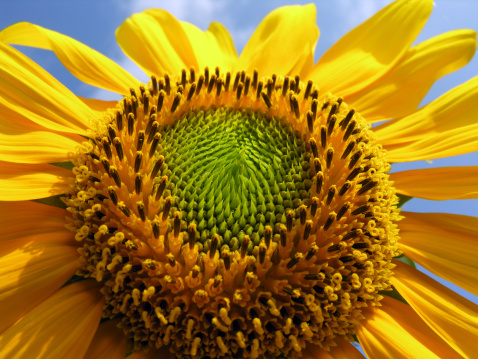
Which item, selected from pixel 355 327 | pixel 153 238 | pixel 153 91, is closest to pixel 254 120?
pixel 153 91

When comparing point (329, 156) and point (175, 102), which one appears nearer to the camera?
point (329, 156)

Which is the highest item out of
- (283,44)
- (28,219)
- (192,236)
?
(283,44)

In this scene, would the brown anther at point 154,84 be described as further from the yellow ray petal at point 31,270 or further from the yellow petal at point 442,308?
the yellow petal at point 442,308

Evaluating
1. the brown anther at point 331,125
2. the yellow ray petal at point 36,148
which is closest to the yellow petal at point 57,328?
the yellow ray petal at point 36,148

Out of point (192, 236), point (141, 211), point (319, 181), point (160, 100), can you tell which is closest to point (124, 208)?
point (141, 211)

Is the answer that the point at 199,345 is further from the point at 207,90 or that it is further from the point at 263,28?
the point at 263,28

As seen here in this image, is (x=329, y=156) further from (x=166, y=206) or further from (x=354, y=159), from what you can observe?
(x=166, y=206)
